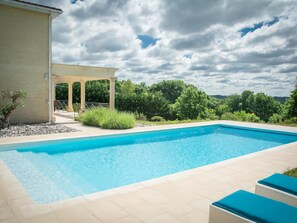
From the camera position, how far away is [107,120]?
38.1ft

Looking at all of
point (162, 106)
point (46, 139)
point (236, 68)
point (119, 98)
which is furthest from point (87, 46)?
point (236, 68)

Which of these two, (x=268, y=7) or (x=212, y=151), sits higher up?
(x=268, y=7)

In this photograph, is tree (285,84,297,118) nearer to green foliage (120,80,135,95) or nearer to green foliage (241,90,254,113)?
green foliage (120,80,135,95)

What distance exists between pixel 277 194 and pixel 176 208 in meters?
1.43

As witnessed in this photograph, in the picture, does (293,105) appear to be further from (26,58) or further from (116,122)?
(26,58)

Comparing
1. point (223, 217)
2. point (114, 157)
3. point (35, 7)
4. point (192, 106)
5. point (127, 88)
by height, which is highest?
point (35, 7)

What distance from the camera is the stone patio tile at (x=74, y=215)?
3039 millimetres

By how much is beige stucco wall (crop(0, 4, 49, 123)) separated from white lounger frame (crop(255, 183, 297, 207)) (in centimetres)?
1164

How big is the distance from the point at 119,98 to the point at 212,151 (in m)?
14.4

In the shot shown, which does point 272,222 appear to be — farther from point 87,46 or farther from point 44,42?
point 87,46

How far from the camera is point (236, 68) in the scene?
32594 millimetres

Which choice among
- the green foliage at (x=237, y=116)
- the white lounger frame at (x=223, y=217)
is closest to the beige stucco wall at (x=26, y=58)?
the white lounger frame at (x=223, y=217)

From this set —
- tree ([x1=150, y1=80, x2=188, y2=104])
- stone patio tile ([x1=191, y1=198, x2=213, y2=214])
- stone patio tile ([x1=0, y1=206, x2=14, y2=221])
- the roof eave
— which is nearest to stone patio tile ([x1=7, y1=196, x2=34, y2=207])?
stone patio tile ([x1=0, y1=206, x2=14, y2=221])

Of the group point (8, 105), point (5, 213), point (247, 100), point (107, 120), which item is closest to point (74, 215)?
point (5, 213)
